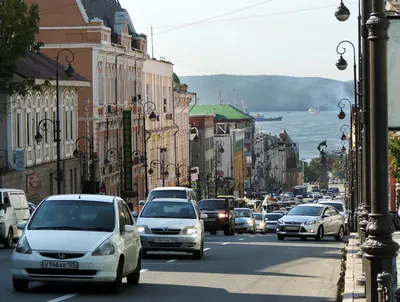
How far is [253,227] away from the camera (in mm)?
59656

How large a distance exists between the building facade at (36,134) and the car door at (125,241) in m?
32.6

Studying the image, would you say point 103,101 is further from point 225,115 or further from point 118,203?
point 225,115

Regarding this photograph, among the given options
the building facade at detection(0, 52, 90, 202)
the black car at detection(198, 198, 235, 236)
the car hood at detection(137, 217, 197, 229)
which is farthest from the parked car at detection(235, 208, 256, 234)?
the car hood at detection(137, 217, 197, 229)

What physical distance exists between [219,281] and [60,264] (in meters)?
4.52

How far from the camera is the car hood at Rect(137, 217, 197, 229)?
26.1m

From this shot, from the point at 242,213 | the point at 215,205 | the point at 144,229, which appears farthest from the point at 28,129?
the point at 144,229

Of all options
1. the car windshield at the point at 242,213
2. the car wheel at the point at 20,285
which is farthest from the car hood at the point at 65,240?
the car windshield at the point at 242,213

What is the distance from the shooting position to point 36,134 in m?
54.8

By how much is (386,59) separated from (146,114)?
80.7 metres

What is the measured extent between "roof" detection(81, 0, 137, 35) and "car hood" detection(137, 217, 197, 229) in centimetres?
4983

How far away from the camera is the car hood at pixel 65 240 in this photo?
53.2 ft

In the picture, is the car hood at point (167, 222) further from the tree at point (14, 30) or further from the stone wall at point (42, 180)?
the stone wall at point (42, 180)

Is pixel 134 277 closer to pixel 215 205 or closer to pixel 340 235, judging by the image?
pixel 340 235

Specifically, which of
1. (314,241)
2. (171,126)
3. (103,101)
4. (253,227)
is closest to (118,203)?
(314,241)
